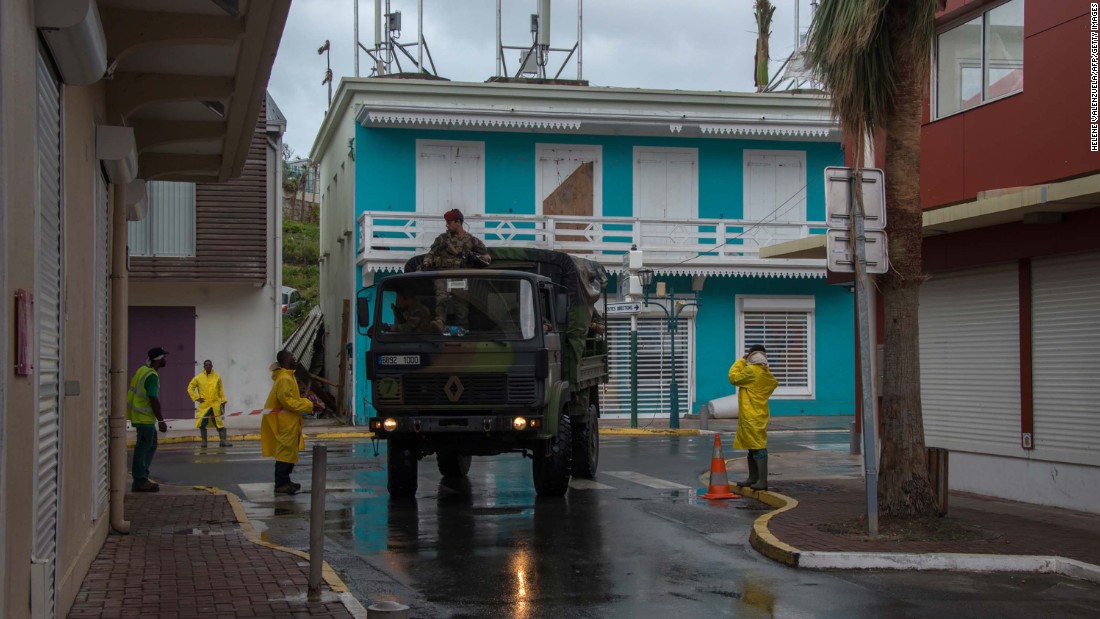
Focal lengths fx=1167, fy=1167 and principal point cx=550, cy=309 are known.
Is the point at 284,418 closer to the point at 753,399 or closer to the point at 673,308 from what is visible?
the point at 753,399

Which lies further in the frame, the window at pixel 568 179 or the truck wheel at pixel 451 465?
the window at pixel 568 179

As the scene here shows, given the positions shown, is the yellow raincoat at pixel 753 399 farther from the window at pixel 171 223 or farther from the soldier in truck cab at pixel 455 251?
the window at pixel 171 223

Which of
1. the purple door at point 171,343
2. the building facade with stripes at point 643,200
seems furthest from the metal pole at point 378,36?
the purple door at point 171,343

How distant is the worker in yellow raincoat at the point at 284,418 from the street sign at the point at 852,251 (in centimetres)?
639

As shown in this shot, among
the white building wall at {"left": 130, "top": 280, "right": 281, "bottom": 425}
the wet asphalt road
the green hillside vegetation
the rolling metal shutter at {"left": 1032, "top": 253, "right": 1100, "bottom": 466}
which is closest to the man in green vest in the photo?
the wet asphalt road

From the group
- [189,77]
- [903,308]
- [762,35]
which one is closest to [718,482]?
[903,308]

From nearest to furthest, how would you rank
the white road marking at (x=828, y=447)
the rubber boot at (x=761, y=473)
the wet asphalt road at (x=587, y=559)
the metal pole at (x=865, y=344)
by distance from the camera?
1. the wet asphalt road at (x=587, y=559)
2. the metal pole at (x=865, y=344)
3. the rubber boot at (x=761, y=473)
4. the white road marking at (x=828, y=447)

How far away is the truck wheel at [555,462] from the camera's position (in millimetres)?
13070

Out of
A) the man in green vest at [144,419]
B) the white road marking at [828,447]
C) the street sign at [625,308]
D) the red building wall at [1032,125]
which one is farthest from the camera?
the street sign at [625,308]

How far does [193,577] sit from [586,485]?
7126 mm

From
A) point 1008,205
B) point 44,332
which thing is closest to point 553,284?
point 1008,205

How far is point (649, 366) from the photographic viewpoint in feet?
96.5

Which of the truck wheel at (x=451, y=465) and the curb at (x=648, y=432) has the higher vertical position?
the truck wheel at (x=451, y=465)

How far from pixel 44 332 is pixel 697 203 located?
79.6 ft
